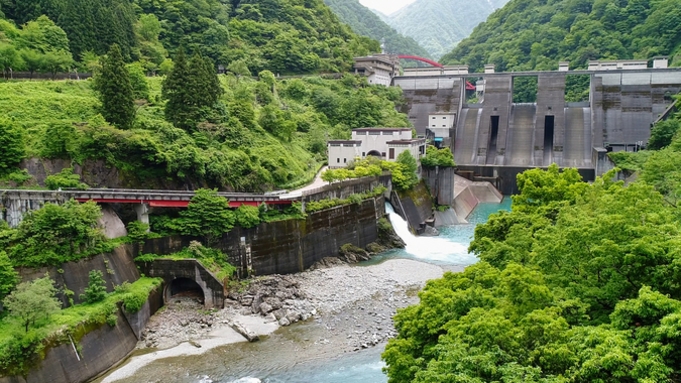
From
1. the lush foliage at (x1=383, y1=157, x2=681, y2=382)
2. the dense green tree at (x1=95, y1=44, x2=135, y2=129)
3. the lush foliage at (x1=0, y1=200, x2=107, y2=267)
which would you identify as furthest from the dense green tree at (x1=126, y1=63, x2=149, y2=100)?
the lush foliage at (x1=383, y1=157, x2=681, y2=382)

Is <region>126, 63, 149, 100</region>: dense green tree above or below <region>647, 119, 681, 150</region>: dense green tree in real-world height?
above

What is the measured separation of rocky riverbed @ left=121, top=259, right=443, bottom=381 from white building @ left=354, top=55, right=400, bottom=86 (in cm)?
5066

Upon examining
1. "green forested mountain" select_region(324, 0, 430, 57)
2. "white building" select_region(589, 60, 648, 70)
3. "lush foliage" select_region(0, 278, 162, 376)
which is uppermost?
"green forested mountain" select_region(324, 0, 430, 57)

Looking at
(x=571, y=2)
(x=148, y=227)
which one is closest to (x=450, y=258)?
(x=148, y=227)

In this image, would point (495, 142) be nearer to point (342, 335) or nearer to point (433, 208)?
point (433, 208)

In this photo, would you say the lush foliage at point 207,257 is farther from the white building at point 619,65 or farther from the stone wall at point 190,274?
the white building at point 619,65

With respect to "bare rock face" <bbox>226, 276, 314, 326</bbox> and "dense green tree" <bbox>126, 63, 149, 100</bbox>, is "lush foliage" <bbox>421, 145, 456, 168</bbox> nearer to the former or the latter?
"dense green tree" <bbox>126, 63, 149, 100</bbox>

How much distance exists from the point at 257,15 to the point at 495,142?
134 feet

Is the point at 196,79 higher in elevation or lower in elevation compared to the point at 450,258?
higher

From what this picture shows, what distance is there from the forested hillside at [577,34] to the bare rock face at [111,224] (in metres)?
86.0

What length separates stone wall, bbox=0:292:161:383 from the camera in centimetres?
2200

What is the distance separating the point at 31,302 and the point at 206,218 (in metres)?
12.1

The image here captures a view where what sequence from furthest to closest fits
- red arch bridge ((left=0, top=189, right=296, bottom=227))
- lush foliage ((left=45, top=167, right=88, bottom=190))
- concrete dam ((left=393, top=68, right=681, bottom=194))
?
concrete dam ((left=393, top=68, right=681, bottom=194)) → lush foliage ((left=45, top=167, right=88, bottom=190)) → red arch bridge ((left=0, top=189, right=296, bottom=227))

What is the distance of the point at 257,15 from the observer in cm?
8738
